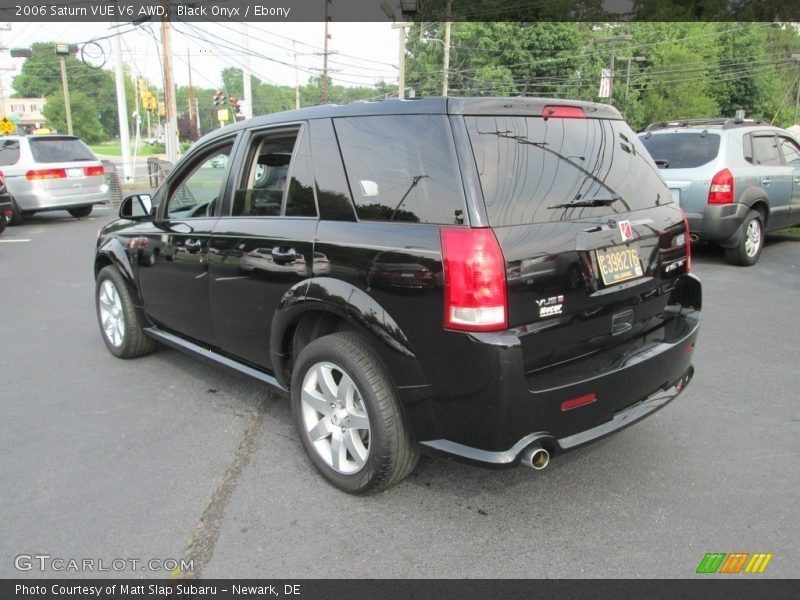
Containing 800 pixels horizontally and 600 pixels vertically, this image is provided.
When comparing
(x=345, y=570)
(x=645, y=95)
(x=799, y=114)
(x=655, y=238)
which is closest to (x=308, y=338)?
(x=345, y=570)

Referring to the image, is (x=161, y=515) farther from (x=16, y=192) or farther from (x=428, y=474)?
(x=16, y=192)

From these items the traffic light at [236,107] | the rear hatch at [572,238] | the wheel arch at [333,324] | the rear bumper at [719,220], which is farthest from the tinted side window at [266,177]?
the traffic light at [236,107]

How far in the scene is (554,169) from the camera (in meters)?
2.89

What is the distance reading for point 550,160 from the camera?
2900mm

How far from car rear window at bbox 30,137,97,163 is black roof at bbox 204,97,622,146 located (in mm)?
12528

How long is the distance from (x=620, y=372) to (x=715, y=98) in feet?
199

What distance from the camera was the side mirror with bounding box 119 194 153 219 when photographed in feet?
15.7

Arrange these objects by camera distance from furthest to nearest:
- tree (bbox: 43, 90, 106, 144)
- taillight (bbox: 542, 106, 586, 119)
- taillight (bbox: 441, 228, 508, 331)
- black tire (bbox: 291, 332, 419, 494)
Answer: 1. tree (bbox: 43, 90, 106, 144)
2. taillight (bbox: 542, 106, 586, 119)
3. black tire (bbox: 291, 332, 419, 494)
4. taillight (bbox: 441, 228, 508, 331)

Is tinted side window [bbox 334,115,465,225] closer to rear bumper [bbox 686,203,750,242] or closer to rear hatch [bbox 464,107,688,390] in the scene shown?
rear hatch [bbox 464,107,688,390]

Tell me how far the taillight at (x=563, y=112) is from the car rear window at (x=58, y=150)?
13.7 m

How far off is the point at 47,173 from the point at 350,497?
1340cm

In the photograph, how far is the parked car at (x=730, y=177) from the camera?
8.02 m

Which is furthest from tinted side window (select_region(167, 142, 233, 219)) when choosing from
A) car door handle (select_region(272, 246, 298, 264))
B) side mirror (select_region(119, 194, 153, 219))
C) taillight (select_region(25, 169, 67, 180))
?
taillight (select_region(25, 169, 67, 180))

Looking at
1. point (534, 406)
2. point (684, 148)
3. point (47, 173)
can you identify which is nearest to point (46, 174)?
point (47, 173)
